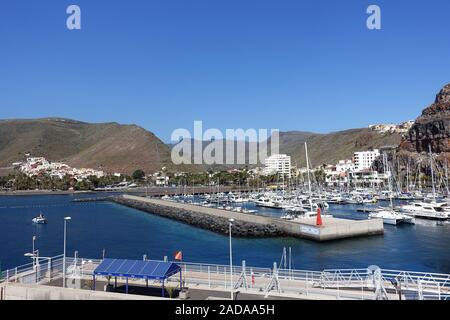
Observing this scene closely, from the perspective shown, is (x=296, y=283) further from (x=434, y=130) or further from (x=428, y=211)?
(x=434, y=130)

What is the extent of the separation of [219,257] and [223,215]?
30.4 meters

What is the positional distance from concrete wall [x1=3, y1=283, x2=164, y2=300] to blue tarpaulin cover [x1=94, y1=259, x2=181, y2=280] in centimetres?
177

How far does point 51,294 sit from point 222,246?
1351 inches

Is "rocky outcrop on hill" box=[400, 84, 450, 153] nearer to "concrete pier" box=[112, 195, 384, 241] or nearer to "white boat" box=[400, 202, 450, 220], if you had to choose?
"white boat" box=[400, 202, 450, 220]

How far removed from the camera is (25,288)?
19.6 m

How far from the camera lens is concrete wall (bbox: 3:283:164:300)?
1783 centimetres

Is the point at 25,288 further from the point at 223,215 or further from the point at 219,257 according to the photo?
the point at 223,215

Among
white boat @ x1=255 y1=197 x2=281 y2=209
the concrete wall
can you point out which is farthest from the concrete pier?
the concrete wall

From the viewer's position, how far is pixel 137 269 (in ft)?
66.3

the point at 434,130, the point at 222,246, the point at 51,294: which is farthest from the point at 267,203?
the point at 434,130

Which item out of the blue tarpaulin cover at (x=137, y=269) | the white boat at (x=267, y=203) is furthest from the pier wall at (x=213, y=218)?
the blue tarpaulin cover at (x=137, y=269)
